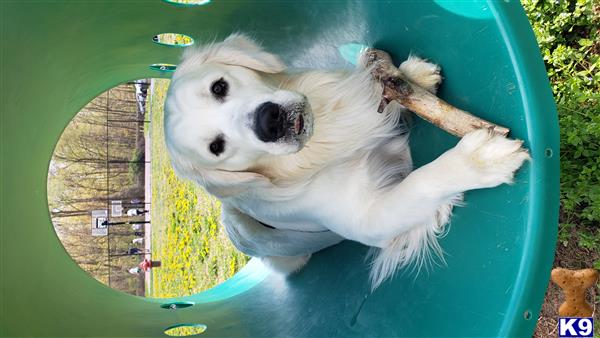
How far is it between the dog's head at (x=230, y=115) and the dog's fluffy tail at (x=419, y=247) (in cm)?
51

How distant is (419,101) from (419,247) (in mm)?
524

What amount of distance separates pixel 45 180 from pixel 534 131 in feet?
7.63

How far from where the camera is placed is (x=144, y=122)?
27.3ft

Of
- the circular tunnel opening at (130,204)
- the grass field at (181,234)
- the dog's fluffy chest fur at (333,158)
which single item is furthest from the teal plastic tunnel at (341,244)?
the circular tunnel opening at (130,204)

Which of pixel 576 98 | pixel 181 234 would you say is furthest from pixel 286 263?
pixel 181 234

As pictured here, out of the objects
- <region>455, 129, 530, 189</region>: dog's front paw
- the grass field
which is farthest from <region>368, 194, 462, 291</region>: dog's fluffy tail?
the grass field

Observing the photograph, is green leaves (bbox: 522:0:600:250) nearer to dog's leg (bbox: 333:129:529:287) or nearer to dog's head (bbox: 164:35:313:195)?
dog's leg (bbox: 333:129:529:287)

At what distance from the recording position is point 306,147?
215cm

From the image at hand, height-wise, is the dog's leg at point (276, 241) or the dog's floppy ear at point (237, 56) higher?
the dog's floppy ear at point (237, 56)

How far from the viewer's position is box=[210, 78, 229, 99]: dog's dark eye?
2.09 meters

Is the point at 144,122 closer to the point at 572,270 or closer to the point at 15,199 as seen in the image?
the point at 15,199

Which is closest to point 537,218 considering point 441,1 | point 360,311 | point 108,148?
point 441,1

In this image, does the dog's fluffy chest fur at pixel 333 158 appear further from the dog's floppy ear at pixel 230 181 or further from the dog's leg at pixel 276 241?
the dog's leg at pixel 276 241

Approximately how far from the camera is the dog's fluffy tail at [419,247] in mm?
1888
